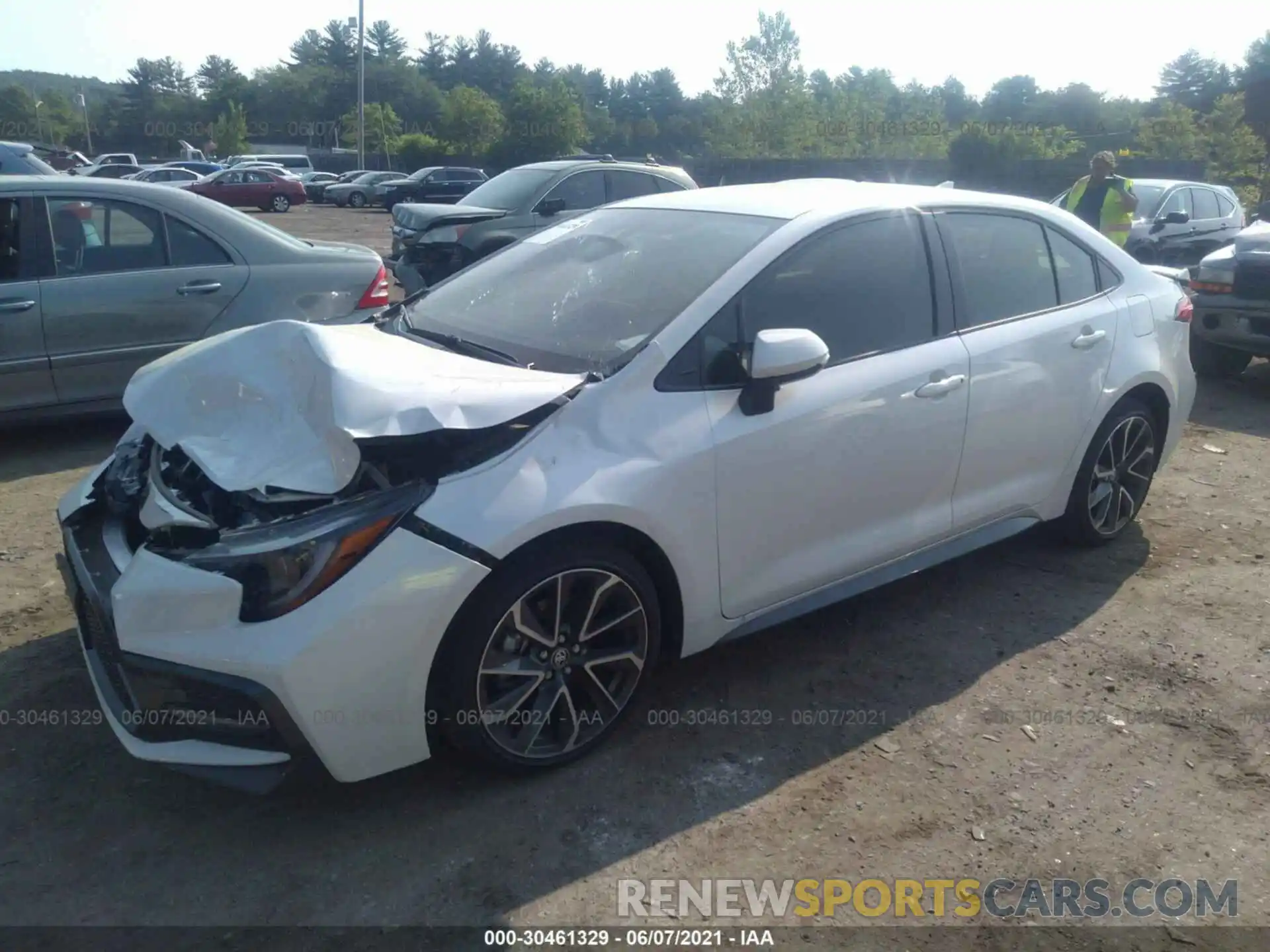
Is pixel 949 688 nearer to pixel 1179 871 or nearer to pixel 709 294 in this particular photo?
pixel 1179 871

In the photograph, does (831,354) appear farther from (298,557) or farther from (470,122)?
(470,122)

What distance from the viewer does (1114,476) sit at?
471cm

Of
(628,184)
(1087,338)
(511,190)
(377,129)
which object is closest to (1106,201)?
(628,184)

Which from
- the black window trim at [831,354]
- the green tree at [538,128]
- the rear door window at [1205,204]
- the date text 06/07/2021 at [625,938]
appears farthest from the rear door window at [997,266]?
the green tree at [538,128]

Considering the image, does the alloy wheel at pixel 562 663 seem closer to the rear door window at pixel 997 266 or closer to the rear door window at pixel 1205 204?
the rear door window at pixel 997 266

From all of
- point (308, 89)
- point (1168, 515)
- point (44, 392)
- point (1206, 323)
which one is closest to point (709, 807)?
point (1168, 515)

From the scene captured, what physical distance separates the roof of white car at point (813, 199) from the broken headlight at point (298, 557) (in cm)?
186

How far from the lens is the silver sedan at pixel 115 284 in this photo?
18.8 feet

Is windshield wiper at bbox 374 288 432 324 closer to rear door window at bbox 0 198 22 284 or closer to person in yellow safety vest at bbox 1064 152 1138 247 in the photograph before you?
rear door window at bbox 0 198 22 284

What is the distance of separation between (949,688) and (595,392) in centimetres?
168

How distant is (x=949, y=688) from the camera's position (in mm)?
3680

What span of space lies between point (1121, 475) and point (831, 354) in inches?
79.4

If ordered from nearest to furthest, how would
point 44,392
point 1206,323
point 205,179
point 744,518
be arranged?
1. point 744,518
2. point 44,392
3. point 1206,323
4. point 205,179

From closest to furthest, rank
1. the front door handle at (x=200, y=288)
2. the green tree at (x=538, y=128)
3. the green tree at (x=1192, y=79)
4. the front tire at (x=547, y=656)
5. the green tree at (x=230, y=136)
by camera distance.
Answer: the front tire at (x=547, y=656), the front door handle at (x=200, y=288), the green tree at (x=538, y=128), the green tree at (x=230, y=136), the green tree at (x=1192, y=79)
